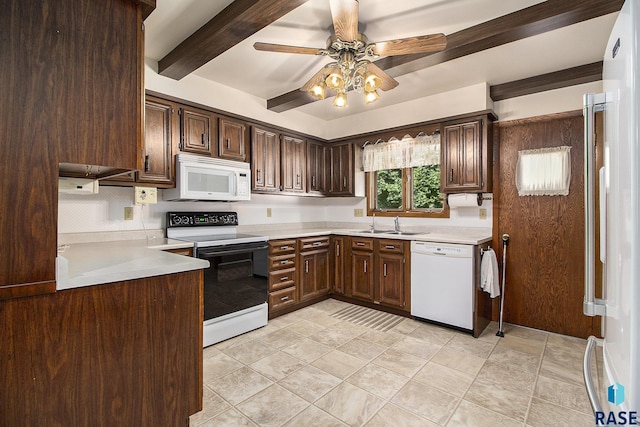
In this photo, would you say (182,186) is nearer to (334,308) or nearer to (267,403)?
(267,403)

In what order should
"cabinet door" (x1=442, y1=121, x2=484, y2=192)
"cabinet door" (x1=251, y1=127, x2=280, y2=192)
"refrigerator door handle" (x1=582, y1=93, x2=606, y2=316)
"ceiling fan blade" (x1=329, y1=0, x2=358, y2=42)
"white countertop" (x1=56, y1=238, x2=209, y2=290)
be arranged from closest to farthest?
"refrigerator door handle" (x1=582, y1=93, x2=606, y2=316), "white countertop" (x1=56, y1=238, x2=209, y2=290), "ceiling fan blade" (x1=329, y1=0, x2=358, y2=42), "cabinet door" (x1=442, y1=121, x2=484, y2=192), "cabinet door" (x1=251, y1=127, x2=280, y2=192)

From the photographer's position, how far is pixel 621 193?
819 mm

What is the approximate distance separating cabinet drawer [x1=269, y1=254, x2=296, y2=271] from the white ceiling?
1.83 metres

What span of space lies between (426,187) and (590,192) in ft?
9.56

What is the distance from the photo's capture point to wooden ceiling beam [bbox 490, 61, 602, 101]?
9.08 ft

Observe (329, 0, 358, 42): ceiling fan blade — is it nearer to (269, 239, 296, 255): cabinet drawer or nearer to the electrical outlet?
(269, 239, 296, 255): cabinet drawer

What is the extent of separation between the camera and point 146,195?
2.82m

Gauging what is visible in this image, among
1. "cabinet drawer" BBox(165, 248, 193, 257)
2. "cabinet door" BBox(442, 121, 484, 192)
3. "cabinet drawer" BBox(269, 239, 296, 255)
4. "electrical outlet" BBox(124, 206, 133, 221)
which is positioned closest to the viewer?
"cabinet drawer" BBox(165, 248, 193, 257)

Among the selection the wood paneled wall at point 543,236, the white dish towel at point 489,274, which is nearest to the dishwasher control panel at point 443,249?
the white dish towel at point 489,274

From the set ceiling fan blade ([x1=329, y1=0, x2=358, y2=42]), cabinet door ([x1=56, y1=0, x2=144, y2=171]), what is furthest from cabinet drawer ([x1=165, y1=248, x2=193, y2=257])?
ceiling fan blade ([x1=329, y1=0, x2=358, y2=42])

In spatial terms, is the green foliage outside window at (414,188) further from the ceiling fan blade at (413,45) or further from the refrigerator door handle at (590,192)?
the refrigerator door handle at (590,192)

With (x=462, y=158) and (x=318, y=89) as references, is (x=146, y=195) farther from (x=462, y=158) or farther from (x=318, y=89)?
(x=462, y=158)

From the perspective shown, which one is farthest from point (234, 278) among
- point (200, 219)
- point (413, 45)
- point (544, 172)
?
point (544, 172)

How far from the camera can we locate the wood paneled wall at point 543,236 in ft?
9.62
